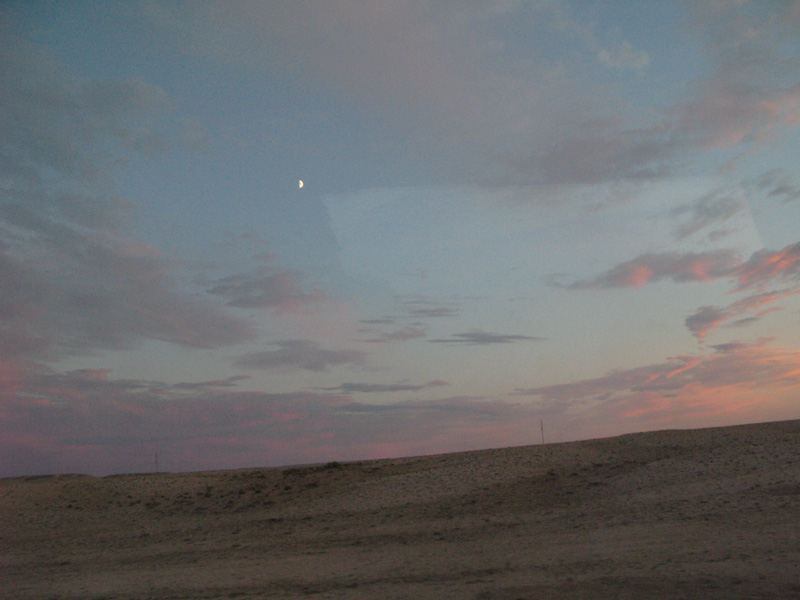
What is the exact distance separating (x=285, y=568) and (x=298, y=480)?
15.9 metres

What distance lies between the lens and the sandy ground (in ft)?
43.0

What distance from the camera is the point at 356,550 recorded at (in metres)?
17.7

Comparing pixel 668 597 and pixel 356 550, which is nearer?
pixel 668 597

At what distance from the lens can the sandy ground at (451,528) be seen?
13117 mm

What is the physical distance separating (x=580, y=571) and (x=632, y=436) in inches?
841

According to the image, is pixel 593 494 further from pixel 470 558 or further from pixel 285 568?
pixel 285 568

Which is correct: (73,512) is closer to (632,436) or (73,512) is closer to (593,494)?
(593,494)

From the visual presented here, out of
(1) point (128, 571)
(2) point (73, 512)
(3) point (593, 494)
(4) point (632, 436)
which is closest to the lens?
(1) point (128, 571)

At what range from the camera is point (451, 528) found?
1944 centimetres

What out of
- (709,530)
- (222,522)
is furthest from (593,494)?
(222,522)

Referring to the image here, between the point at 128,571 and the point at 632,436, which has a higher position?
the point at 632,436

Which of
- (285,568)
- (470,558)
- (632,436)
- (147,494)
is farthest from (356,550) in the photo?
(632,436)

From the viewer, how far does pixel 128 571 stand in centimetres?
1744

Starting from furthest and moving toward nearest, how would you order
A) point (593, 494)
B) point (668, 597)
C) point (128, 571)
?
point (593, 494) → point (128, 571) → point (668, 597)
